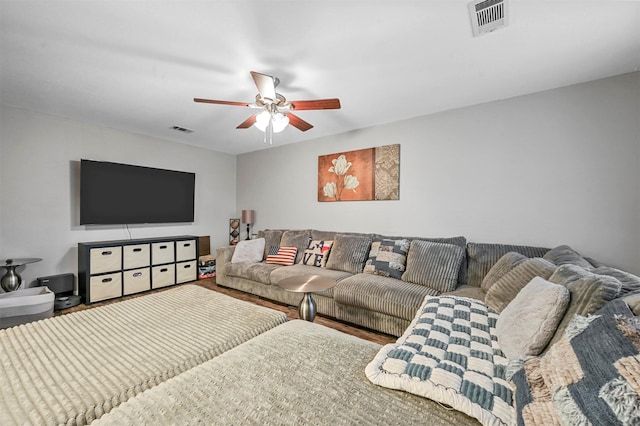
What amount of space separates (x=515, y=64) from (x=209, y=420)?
9.68 ft

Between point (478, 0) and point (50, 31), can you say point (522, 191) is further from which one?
point (50, 31)

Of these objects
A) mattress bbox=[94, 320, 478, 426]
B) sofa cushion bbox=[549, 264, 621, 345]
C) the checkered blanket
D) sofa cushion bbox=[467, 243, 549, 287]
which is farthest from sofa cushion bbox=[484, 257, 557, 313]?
mattress bbox=[94, 320, 478, 426]

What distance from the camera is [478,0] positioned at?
1448 mm

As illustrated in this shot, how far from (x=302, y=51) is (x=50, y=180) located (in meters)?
3.57

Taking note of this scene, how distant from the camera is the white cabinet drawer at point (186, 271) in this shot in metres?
4.09

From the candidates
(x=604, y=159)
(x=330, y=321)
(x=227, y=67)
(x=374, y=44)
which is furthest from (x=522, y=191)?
(x=227, y=67)

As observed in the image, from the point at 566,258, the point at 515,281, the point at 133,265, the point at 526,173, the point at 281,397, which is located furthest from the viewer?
the point at 133,265

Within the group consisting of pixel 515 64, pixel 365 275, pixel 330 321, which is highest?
pixel 515 64

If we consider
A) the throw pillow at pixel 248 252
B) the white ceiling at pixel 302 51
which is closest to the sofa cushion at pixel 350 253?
the throw pillow at pixel 248 252

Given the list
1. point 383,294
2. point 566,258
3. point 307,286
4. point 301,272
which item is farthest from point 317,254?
A: point 566,258

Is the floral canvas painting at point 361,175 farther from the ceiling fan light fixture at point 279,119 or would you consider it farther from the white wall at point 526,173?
the ceiling fan light fixture at point 279,119

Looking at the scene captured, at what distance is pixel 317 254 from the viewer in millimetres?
3555

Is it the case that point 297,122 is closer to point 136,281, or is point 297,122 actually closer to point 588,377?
point 588,377

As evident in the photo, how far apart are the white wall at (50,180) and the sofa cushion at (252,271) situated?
1535 millimetres
